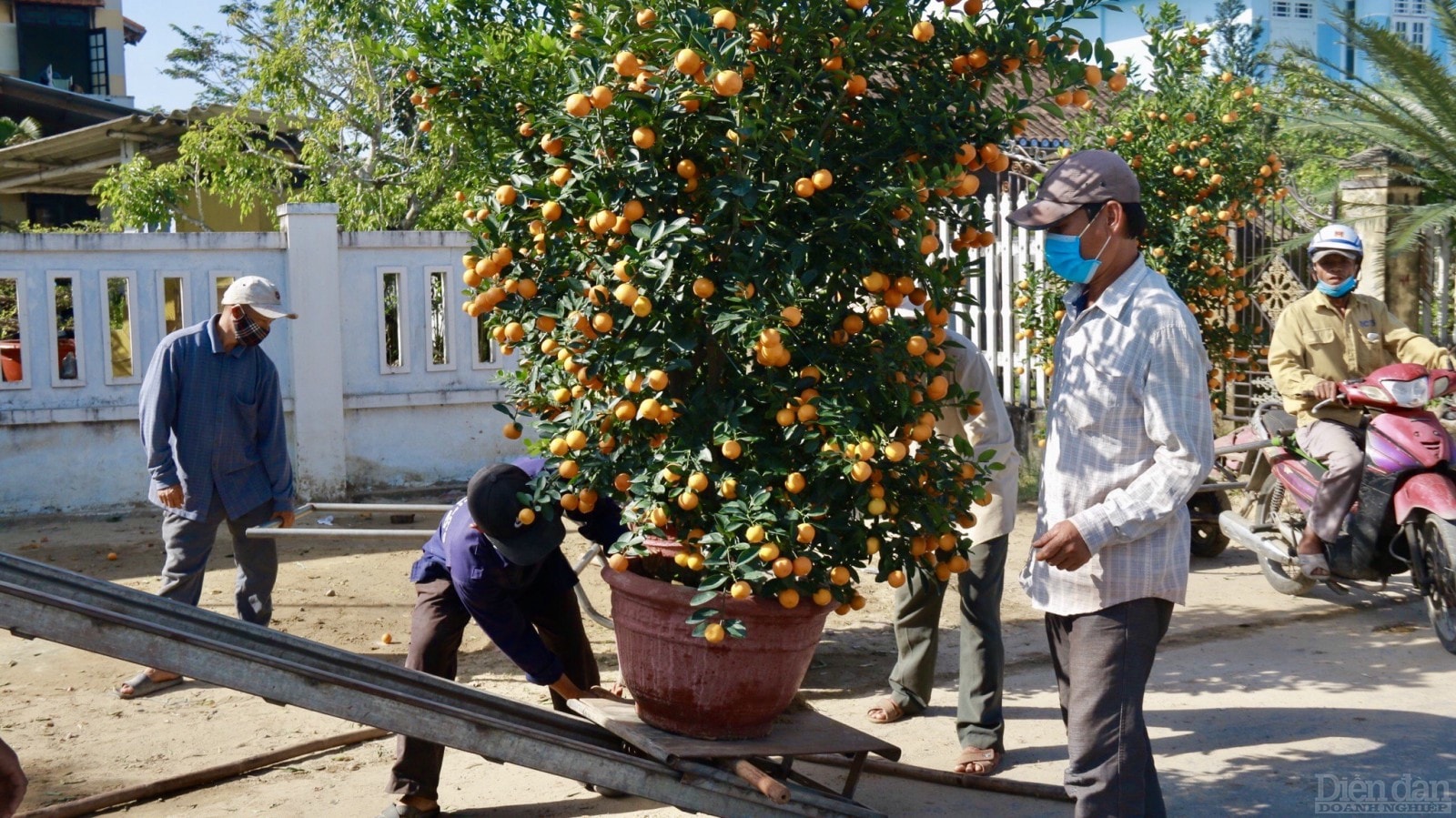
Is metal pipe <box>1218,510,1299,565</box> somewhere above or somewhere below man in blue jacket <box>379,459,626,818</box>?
below

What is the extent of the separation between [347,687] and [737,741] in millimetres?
1052

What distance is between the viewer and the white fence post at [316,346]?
828 cm

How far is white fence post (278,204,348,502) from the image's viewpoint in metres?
8.28

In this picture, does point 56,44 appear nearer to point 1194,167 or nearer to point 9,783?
point 1194,167

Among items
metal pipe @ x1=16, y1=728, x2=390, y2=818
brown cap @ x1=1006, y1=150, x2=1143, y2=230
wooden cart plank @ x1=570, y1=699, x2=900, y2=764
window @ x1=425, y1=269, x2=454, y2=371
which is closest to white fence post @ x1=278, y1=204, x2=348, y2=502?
window @ x1=425, y1=269, x2=454, y2=371

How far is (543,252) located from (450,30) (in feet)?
2.37

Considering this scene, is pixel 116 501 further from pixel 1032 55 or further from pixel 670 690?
pixel 1032 55

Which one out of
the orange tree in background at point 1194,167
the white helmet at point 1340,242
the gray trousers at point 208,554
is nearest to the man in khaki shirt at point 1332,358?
the white helmet at point 1340,242

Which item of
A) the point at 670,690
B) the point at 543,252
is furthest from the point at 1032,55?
the point at 670,690

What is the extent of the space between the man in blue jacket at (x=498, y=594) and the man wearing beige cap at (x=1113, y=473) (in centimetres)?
133

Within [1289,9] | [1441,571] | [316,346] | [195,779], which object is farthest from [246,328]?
[1289,9]

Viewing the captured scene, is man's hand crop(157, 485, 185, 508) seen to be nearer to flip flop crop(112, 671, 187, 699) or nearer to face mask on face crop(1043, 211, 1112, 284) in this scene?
flip flop crop(112, 671, 187, 699)

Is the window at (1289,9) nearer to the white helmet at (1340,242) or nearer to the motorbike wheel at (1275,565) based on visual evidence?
the motorbike wheel at (1275,565)

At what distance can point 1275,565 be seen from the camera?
6.32 metres
